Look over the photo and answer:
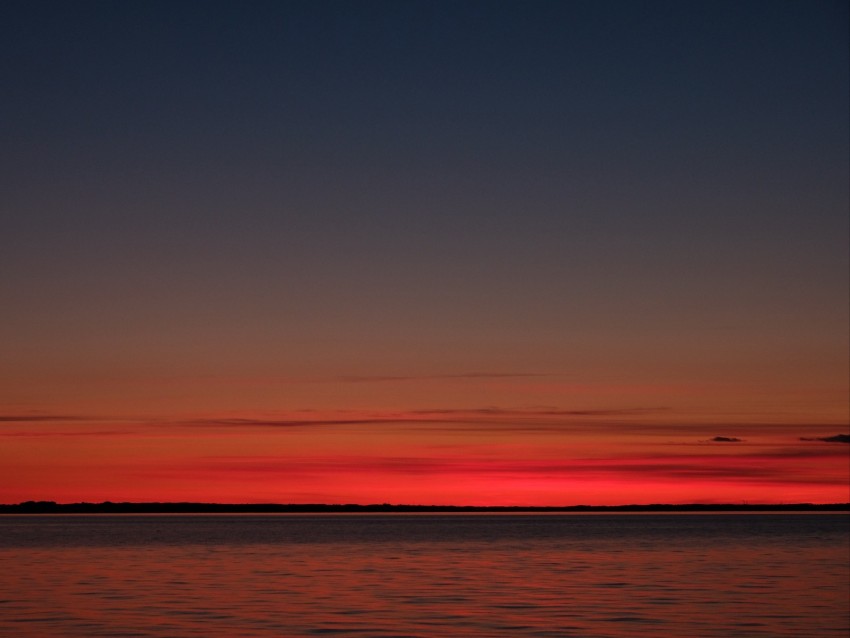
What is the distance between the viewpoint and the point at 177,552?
3187 inches

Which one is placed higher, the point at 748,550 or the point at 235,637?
the point at 748,550

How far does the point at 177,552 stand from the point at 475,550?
65.0ft

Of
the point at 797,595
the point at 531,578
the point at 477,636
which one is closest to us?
the point at 477,636

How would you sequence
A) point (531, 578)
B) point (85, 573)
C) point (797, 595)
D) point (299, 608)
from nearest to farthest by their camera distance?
1. point (299, 608)
2. point (797, 595)
3. point (531, 578)
4. point (85, 573)

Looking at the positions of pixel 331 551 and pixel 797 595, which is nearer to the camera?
pixel 797 595

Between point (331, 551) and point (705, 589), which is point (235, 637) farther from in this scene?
point (331, 551)

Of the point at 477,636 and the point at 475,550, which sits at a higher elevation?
the point at 475,550

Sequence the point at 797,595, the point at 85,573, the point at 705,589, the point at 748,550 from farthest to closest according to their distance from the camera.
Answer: the point at 748,550 → the point at 85,573 → the point at 705,589 → the point at 797,595

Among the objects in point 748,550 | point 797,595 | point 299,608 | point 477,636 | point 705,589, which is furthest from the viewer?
point 748,550

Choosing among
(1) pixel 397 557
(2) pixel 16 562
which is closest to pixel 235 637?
(2) pixel 16 562

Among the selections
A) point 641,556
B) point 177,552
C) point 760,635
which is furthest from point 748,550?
point 760,635

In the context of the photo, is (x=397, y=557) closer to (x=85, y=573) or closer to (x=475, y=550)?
(x=475, y=550)

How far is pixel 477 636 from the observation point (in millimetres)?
32812

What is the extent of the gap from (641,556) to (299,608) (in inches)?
1499
